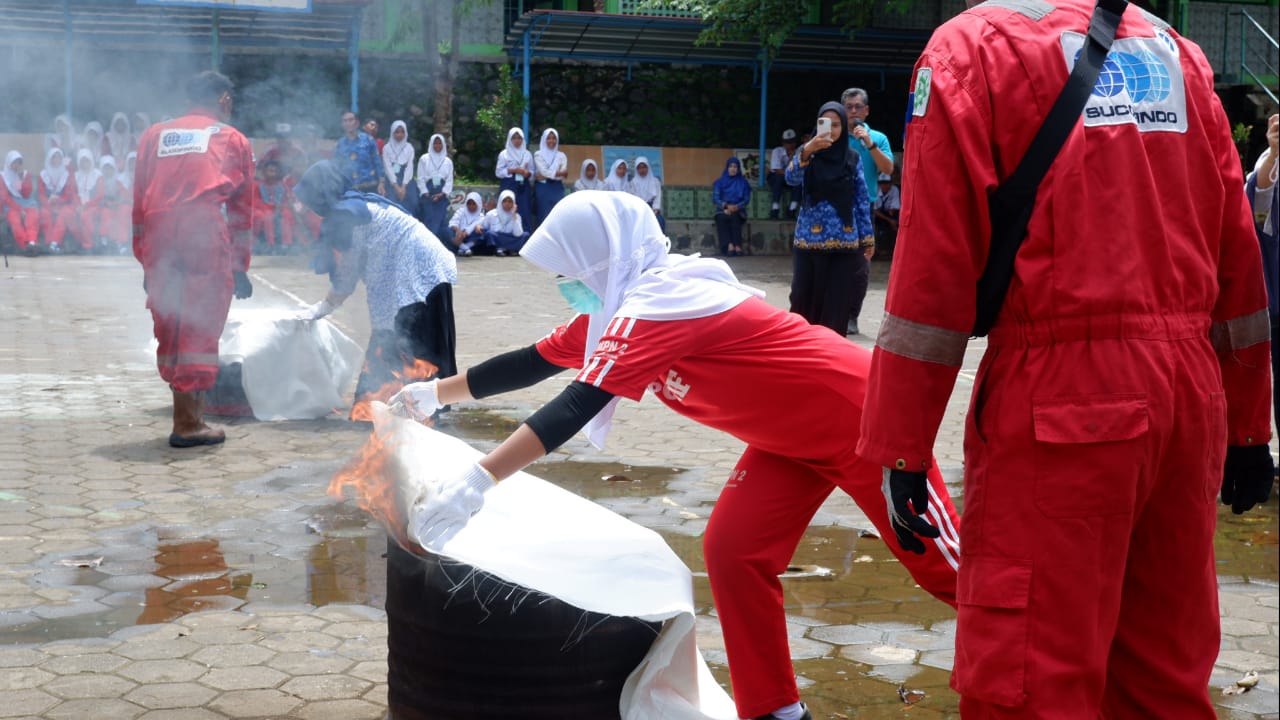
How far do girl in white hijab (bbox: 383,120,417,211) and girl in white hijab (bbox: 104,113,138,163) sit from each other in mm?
3679

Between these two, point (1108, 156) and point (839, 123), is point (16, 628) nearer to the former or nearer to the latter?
point (1108, 156)

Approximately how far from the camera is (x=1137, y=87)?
89.4 inches

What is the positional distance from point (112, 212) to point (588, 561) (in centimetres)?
1810

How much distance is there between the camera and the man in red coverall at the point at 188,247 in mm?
6898

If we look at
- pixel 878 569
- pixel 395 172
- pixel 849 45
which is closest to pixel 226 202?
pixel 878 569

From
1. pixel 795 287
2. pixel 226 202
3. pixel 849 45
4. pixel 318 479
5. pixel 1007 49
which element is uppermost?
pixel 849 45

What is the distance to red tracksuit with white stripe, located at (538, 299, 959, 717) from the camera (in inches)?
125

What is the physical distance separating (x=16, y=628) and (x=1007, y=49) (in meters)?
3.48

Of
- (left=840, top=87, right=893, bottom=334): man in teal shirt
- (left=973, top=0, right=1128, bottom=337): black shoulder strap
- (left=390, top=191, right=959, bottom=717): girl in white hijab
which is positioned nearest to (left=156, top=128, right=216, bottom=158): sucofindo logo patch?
(left=390, top=191, right=959, bottom=717): girl in white hijab

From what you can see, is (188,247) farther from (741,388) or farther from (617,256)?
(741,388)

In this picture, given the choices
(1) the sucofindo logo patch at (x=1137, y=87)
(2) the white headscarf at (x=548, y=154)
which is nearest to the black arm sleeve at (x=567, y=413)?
(1) the sucofindo logo patch at (x=1137, y=87)

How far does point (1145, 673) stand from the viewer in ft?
7.63

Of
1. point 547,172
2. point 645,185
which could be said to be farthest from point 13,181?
point 645,185

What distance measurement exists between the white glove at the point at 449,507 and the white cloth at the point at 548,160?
17966 millimetres
